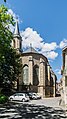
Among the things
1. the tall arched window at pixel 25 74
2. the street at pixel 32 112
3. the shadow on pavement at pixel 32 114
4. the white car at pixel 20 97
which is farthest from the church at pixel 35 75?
the shadow on pavement at pixel 32 114

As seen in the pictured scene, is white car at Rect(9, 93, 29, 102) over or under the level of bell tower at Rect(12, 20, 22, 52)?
under

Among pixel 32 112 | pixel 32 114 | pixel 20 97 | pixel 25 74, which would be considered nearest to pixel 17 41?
pixel 25 74

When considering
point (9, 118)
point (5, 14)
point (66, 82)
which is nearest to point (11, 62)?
point (66, 82)

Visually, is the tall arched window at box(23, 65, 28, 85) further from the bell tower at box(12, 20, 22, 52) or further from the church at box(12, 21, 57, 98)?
the bell tower at box(12, 20, 22, 52)

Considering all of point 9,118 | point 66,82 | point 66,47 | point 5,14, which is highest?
point 5,14

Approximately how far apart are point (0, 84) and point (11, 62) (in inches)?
206

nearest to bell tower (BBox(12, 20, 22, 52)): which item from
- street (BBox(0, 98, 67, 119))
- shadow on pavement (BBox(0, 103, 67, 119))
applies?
street (BBox(0, 98, 67, 119))

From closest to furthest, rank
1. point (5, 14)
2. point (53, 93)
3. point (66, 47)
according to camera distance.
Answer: point (5, 14), point (66, 47), point (53, 93)

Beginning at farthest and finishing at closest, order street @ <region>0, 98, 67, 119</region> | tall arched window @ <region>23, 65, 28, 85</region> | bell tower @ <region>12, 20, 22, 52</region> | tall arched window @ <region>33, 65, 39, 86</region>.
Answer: bell tower @ <region>12, 20, 22, 52</region>, tall arched window @ <region>33, 65, 39, 86</region>, tall arched window @ <region>23, 65, 28, 85</region>, street @ <region>0, 98, 67, 119</region>

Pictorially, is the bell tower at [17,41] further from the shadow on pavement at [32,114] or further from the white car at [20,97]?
the shadow on pavement at [32,114]

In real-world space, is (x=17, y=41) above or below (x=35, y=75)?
above

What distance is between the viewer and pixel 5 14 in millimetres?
24297

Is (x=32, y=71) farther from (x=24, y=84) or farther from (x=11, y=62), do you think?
(x=11, y=62)

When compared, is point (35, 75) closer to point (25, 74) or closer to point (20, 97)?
point (25, 74)
